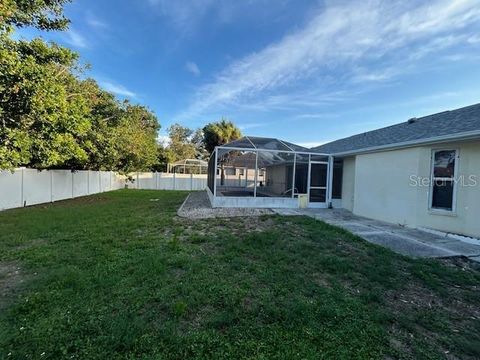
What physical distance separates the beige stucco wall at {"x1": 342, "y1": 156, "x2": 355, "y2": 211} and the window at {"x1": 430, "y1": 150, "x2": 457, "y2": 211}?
3.92 meters

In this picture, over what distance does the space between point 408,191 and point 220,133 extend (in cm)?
2386

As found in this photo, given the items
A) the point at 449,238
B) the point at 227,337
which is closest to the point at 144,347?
the point at 227,337

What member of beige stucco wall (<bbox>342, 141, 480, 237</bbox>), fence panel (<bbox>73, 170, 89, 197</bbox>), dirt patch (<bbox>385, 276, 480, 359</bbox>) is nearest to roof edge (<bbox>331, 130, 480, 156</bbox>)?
beige stucco wall (<bbox>342, 141, 480, 237</bbox>)

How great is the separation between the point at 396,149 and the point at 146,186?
21.9 meters

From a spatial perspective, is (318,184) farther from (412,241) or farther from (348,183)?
(412,241)

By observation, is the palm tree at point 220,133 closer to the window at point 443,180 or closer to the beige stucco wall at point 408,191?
the beige stucco wall at point 408,191

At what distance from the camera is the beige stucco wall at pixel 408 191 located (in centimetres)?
654

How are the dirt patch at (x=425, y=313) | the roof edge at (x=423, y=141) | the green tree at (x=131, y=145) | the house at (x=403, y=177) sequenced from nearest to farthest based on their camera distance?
the dirt patch at (x=425, y=313), the roof edge at (x=423, y=141), the house at (x=403, y=177), the green tree at (x=131, y=145)

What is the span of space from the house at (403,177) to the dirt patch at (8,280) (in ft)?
24.4

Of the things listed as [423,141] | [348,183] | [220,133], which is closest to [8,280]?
[423,141]

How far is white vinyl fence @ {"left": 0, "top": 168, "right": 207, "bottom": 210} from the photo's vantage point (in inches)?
406

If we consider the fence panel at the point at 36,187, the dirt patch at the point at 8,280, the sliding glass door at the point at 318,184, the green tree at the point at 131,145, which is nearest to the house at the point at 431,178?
the sliding glass door at the point at 318,184

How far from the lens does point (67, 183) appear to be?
48.3ft

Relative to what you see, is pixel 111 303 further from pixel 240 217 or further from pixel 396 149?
pixel 396 149
